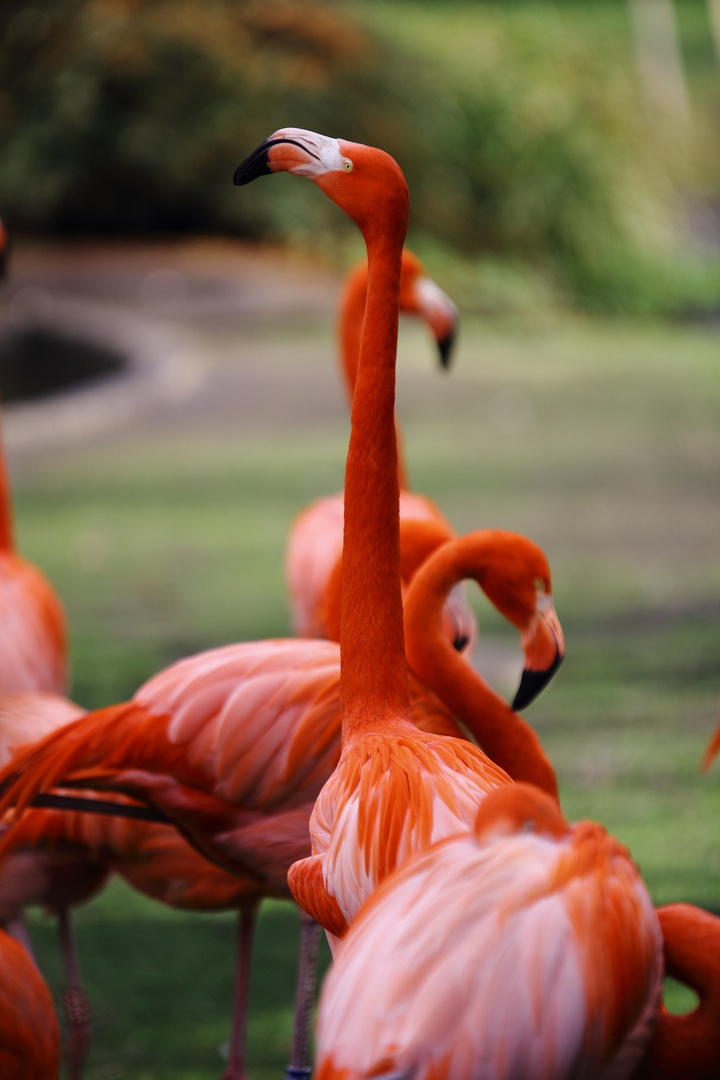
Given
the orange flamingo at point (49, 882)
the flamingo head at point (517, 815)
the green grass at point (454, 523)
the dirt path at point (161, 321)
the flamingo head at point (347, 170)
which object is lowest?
the dirt path at point (161, 321)

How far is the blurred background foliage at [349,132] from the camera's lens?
11375mm

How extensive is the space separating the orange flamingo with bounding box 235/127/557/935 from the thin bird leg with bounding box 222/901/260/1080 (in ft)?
2.07

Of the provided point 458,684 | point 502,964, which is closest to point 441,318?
point 458,684

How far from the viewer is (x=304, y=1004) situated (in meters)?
1.88

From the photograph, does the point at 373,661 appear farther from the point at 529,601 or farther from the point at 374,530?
the point at 529,601

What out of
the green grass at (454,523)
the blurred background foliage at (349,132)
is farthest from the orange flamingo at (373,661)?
the blurred background foliage at (349,132)

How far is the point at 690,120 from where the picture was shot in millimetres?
13820

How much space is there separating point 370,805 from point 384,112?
37.3 ft

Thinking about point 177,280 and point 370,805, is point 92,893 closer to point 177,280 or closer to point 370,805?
point 370,805

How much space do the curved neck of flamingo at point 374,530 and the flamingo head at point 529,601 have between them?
0.23m

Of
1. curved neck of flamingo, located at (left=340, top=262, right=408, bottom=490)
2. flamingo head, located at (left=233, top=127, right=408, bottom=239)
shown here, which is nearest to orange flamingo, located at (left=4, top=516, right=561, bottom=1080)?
flamingo head, located at (left=233, top=127, right=408, bottom=239)

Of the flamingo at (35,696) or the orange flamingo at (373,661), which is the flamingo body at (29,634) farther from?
the orange flamingo at (373,661)

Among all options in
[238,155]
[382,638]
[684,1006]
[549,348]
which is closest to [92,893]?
[382,638]

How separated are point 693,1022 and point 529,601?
69cm
